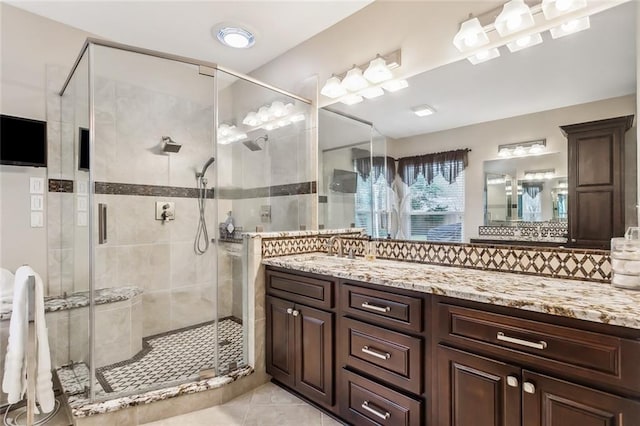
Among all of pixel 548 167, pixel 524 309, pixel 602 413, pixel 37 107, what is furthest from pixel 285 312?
pixel 37 107

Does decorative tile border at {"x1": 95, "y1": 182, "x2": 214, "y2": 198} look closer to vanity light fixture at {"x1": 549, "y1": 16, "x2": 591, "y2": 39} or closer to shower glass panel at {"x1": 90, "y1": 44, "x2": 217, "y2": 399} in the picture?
shower glass panel at {"x1": 90, "y1": 44, "x2": 217, "y2": 399}

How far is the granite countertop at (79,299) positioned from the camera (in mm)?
1931

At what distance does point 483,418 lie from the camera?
1.16 m

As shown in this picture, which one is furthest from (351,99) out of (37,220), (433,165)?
(37,220)

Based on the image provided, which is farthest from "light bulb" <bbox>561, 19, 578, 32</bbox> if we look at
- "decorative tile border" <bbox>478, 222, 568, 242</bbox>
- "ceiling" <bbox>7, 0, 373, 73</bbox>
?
"ceiling" <bbox>7, 0, 373, 73</bbox>

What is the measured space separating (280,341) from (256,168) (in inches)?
57.4

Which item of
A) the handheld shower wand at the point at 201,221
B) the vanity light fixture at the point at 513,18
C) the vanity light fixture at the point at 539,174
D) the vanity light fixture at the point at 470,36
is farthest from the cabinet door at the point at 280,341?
the vanity light fixture at the point at 513,18

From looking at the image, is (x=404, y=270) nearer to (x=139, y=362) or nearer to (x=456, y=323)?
(x=456, y=323)

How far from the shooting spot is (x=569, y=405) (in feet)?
3.24

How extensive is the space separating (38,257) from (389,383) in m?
2.57

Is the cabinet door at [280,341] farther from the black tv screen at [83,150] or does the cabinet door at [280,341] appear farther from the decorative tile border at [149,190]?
the black tv screen at [83,150]

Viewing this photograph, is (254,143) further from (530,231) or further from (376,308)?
(530,231)

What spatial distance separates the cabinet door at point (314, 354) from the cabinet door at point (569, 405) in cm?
92

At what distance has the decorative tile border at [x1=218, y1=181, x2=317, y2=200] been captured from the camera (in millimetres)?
2582
